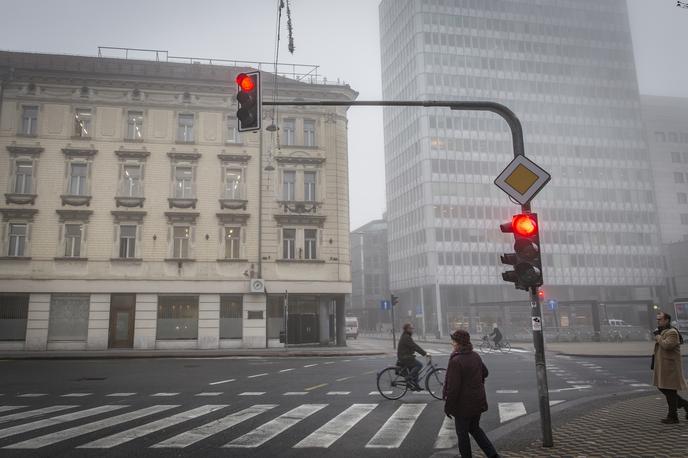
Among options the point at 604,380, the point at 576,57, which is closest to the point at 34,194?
the point at 604,380

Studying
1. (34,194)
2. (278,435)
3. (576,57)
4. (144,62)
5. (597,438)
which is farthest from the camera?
(576,57)

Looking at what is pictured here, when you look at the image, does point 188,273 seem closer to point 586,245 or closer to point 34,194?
point 34,194

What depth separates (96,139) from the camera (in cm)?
3028

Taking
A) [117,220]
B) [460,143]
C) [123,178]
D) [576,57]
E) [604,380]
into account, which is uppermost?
[576,57]

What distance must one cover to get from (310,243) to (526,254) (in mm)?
24608

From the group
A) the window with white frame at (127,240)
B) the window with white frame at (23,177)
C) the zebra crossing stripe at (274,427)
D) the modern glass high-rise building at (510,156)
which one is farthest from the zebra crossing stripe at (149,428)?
the modern glass high-rise building at (510,156)

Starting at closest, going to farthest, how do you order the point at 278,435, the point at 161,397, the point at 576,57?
the point at 278,435 → the point at 161,397 → the point at 576,57

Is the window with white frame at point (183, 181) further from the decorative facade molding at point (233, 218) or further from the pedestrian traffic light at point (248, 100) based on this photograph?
the pedestrian traffic light at point (248, 100)

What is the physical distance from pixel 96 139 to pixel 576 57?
71.8m

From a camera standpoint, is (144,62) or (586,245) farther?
(586,245)

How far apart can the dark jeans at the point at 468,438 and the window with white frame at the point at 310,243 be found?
995 inches

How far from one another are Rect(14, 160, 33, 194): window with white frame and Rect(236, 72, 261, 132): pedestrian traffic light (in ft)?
87.0

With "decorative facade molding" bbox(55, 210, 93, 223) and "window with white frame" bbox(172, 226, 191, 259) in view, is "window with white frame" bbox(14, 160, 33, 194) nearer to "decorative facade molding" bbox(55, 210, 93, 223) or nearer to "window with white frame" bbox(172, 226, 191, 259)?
"decorative facade molding" bbox(55, 210, 93, 223)

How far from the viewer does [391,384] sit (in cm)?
1195
